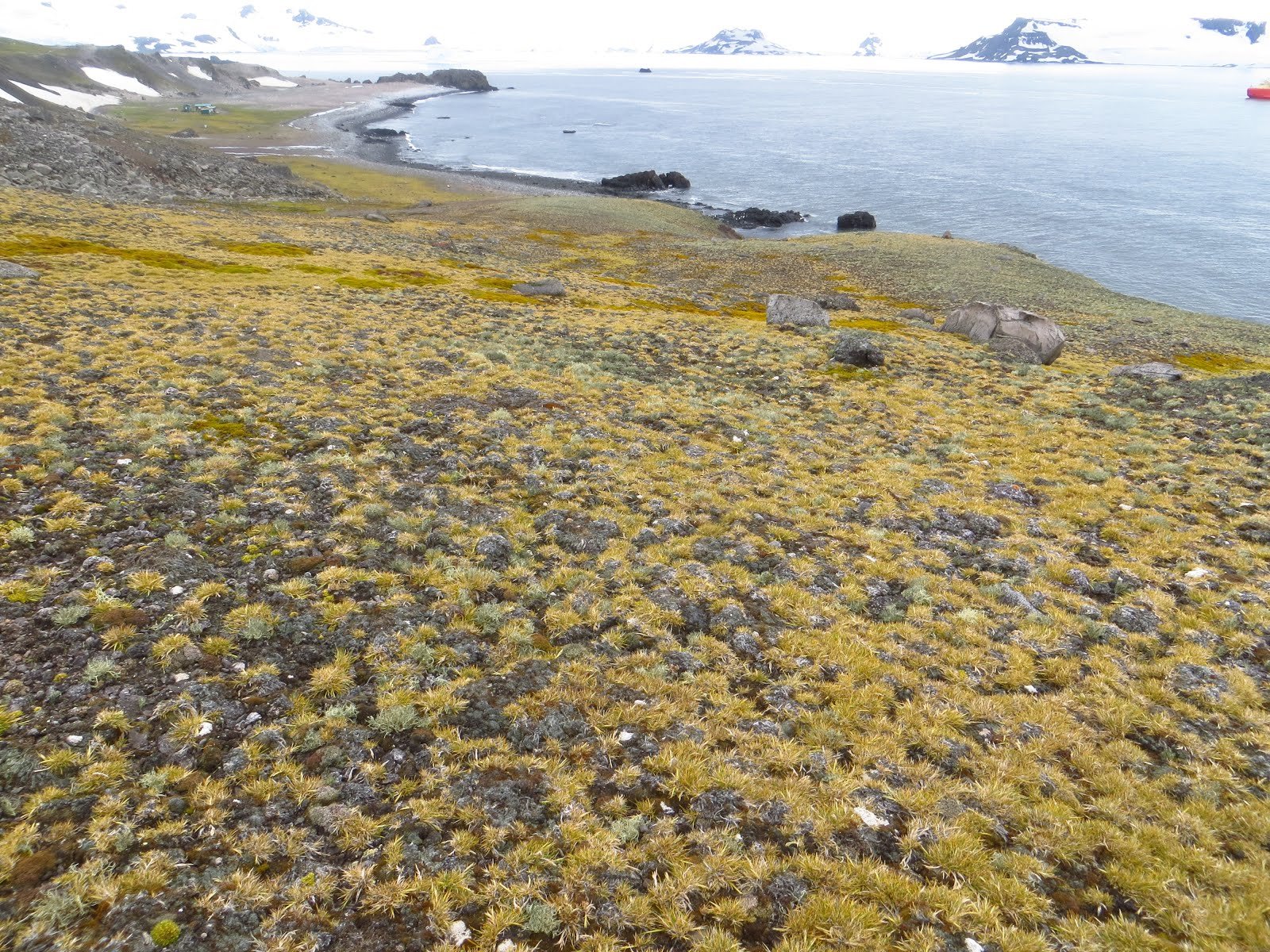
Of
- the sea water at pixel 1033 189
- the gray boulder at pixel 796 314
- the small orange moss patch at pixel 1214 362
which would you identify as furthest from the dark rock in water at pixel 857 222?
the gray boulder at pixel 796 314

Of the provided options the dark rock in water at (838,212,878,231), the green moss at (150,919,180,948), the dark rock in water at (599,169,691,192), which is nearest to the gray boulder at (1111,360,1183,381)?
the green moss at (150,919,180,948)

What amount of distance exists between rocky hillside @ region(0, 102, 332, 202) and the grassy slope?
213ft

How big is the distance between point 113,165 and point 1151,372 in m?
110

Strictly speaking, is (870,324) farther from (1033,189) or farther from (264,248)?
(1033,189)

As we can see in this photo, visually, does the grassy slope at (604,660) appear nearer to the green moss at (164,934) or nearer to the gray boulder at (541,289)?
the green moss at (164,934)

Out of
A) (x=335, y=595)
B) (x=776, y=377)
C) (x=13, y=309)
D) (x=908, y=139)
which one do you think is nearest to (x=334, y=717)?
(x=335, y=595)

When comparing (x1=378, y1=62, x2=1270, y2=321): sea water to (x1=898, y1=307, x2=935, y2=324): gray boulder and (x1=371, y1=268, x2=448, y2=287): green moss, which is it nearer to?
(x1=898, y1=307, x2=935, y2=324): gray boulder

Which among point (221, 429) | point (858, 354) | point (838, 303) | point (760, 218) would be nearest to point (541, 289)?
point (858, 354)

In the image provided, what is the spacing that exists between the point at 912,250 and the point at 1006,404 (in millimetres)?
63582

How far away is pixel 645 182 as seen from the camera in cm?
13775

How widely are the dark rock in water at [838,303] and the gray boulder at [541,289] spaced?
24127 mm

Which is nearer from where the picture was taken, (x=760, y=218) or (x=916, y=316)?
→ (x=916, y=316)

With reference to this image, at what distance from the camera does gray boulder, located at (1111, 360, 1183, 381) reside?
3306 centimetres

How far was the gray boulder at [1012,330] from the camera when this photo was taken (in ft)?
130
